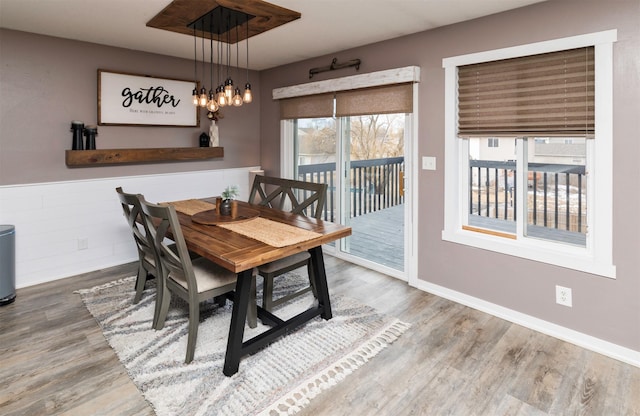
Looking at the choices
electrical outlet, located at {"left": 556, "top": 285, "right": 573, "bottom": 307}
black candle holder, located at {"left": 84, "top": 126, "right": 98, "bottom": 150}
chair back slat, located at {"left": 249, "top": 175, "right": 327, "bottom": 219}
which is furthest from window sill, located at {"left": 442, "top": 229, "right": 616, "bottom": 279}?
black candle holder, located at {"left": 84, "top": 126, "right": 98, "bottom": 150}

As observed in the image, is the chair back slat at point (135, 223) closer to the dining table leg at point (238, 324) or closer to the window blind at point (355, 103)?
the dining table leg at point (238, 324)

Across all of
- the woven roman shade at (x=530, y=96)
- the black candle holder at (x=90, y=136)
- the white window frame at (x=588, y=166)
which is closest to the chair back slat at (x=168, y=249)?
the black candle holder at (x=90, y=136)

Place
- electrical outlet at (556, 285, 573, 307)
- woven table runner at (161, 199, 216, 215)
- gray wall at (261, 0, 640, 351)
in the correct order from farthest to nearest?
woven table runner at (161, 199, 216, 215) < electrical outlet at (556, 285, 573, 307) < gray wall at (261, 0, 640, 351)

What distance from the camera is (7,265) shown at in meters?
3.12

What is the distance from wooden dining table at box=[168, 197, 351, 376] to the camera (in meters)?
2.16

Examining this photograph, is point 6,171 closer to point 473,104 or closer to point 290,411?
point 290,411

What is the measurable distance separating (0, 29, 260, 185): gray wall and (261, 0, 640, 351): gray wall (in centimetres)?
227

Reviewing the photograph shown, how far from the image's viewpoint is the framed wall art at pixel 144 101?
3842mm

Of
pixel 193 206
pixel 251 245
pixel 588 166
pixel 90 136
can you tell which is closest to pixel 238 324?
pixel 251 245

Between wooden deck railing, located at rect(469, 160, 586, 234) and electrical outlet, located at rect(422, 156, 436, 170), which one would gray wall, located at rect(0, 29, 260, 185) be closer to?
electrical outlet, located at rect(422, 156, 436, 170)

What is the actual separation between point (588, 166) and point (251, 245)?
2.23 m

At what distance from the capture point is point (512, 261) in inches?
112

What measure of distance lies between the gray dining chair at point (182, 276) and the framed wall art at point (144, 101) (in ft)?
6.72

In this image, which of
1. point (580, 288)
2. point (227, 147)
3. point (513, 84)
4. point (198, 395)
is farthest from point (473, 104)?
point (227, 147)
